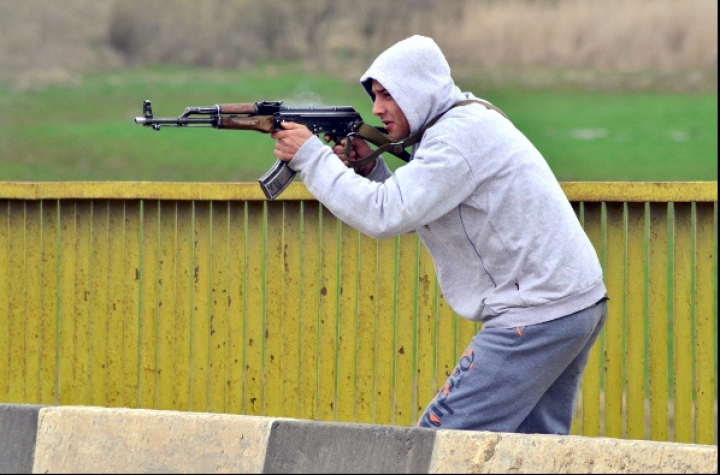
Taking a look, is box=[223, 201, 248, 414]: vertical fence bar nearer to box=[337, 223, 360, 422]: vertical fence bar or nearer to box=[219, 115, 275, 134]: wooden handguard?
box=[337, 223, 360, 422]: vertical fence bar

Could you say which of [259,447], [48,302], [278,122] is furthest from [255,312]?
[259,447]

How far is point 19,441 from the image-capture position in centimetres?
346

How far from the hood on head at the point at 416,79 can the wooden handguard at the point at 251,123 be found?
0.40 metres

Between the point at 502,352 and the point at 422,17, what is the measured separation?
1764 centimetres

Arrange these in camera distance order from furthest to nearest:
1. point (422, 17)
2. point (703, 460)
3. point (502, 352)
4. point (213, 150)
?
point (422, 17) < point (213, 150) < point (502, 352) < point (703, 460)

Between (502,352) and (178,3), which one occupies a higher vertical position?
(178,3)

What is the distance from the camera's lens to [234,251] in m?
4.96

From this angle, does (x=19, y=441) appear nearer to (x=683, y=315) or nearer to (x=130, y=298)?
(x=130, y=298)

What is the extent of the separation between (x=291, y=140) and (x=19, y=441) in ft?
4.07

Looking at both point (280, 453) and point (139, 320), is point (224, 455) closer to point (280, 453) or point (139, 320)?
point (280, 453)

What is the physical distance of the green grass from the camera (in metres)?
16.1

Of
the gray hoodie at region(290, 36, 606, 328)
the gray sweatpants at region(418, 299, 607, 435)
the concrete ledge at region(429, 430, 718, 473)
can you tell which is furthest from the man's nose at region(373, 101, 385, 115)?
the concrete ledge at region(429, 430, 718, 473)

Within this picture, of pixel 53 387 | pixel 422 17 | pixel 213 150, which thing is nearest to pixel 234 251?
pixel 53 387

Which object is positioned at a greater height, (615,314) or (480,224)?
(480,224)
